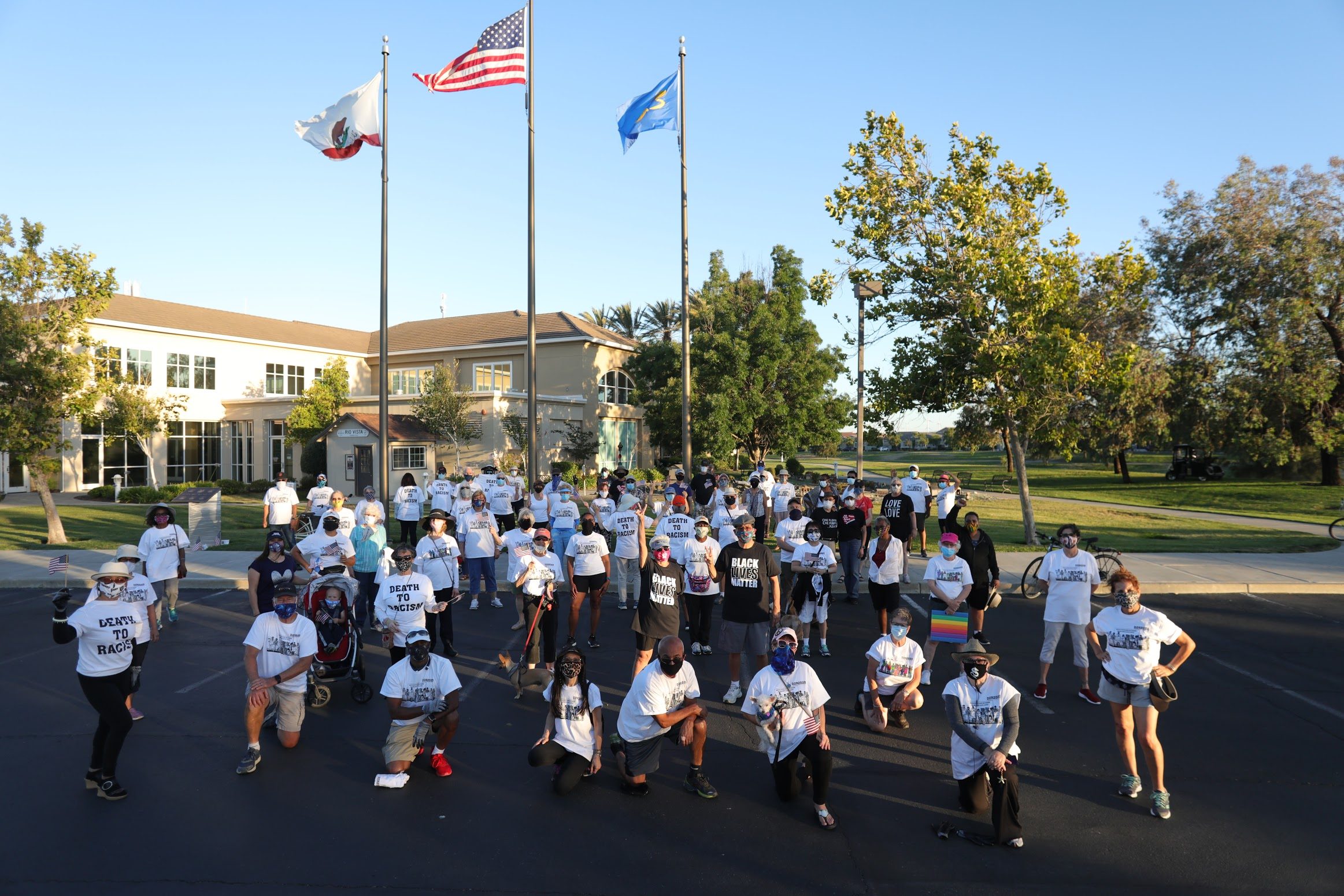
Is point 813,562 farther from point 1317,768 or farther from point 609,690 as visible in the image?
point 1317,768

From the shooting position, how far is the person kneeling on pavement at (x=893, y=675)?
24.8 ft

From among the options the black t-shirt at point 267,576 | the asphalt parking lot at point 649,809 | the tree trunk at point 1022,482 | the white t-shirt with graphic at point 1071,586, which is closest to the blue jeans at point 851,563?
the asphalt parking lot at point 649,809

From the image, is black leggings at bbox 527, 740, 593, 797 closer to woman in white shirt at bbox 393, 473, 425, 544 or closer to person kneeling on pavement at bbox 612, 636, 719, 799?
person kneeling on pavement at bbox 612, 636, 719, 799

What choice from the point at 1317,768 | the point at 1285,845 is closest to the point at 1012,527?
the point at 1317,768

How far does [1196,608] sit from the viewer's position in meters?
13.0

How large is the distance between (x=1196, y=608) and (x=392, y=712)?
12582 mm

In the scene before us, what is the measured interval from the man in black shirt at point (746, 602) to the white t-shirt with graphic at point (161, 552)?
7.33 metres

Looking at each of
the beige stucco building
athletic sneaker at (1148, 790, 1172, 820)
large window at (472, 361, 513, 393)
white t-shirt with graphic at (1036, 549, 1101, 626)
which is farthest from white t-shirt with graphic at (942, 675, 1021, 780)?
large window at (472, 361, 513, 393)

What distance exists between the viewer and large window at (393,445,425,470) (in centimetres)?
3262

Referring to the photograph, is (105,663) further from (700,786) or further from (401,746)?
(700,786)

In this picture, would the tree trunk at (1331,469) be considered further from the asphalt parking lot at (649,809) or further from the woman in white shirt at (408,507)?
the woman in white shirt at (408,507)

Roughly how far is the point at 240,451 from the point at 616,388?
1908 centimetres

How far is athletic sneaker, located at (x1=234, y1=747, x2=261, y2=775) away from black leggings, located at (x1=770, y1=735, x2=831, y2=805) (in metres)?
4.26

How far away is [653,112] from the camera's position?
68.3ft
